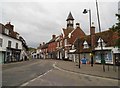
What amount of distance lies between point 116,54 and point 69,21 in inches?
1346

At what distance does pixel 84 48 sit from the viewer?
41.6 meters

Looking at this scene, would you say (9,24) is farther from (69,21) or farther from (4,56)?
(69,21)

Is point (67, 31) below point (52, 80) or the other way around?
the other way around

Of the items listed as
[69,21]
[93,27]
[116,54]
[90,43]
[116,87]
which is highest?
[69,21]

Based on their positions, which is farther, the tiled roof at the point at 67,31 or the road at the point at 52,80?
the tiled roof at the point at 67,31

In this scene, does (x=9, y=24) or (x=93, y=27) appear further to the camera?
(x=9, y=24)

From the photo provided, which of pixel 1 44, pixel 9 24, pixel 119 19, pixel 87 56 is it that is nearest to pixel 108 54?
pixel 87 56

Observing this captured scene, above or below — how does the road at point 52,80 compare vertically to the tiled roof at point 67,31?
below

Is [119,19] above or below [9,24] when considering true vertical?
below

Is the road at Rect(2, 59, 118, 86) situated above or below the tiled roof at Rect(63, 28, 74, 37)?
below

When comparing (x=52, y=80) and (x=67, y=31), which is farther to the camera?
(x=67, y=31)

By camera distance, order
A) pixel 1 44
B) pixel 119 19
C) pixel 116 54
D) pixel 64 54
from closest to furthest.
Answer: pixel 119 19 < pixel 116 54 < pixel 1 44 < pixel 64 54

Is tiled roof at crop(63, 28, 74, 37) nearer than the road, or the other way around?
the road

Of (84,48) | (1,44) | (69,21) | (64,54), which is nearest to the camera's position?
(1,44)
